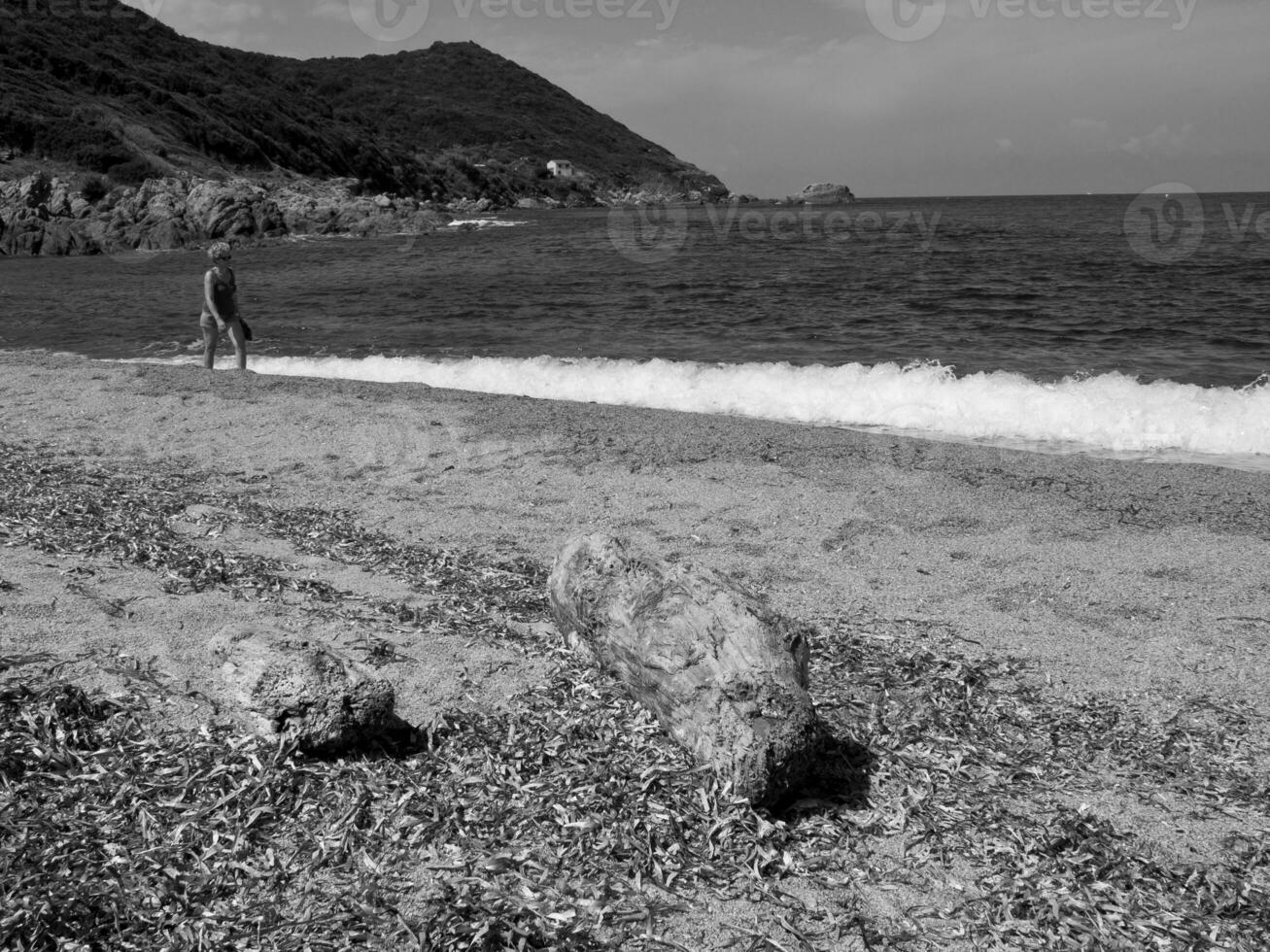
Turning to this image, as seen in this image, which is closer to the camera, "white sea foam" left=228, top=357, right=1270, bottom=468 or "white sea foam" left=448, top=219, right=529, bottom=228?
"white sea foam" left=228, top=357, right=1270, bottom=468

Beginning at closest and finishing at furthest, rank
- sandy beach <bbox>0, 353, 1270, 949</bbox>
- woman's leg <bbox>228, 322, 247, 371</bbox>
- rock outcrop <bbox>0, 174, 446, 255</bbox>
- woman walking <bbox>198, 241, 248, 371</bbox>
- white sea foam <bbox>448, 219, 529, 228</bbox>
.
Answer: sandy beach <bbox>0, 353, 1270, 949</bbox>, woman walking <bbox>198, 241, 248, 371</bbox>, woman's leg <bbox>228, 322, 247, 371</bbox>, rock outcrop <bbox>0, 174, 446, 255</bbox>, white sea foam <bbox>448, 219, 529, 228</bbox>

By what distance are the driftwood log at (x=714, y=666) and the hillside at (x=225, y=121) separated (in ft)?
192

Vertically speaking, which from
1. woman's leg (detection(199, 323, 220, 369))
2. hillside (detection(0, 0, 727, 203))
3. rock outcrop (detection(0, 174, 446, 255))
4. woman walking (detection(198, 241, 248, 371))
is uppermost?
hillside (detection(0, 0, 727, 203))

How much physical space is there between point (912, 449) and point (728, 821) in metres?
5.51

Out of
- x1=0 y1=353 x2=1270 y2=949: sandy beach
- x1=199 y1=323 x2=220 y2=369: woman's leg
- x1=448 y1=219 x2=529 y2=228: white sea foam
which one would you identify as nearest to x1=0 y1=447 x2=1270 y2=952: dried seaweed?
x1=0 y1=353 x2=1270 y2=949: sandy beach

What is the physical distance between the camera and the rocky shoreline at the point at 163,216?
1684 inches

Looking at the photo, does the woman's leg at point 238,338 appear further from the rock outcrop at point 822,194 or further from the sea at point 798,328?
the rock outcrop at point 822,194

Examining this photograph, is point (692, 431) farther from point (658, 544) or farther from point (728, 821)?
point (728, 821)

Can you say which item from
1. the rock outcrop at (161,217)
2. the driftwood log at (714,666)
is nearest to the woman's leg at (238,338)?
the driftwood log at (714,666)

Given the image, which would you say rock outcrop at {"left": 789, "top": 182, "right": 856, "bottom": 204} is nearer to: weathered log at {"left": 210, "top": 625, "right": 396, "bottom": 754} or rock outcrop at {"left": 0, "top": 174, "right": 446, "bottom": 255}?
rock outcrop at {"left": 0, "top": 174, "right": 446, "bottom": 255}

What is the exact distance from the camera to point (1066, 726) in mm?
3676

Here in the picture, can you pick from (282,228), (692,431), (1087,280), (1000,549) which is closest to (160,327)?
(692,431)

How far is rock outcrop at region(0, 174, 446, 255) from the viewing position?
4275 cm

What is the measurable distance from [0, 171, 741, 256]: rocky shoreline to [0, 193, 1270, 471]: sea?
251 inches
